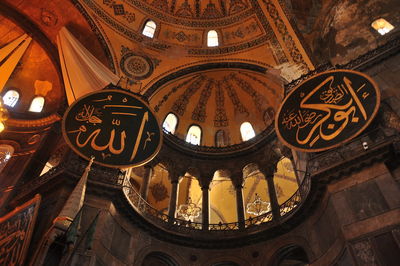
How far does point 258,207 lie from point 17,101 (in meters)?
10.3

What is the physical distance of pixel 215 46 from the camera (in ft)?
47.4

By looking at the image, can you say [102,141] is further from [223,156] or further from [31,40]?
[31,40]

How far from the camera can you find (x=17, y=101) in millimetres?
13500

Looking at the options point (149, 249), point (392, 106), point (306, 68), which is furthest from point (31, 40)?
point (392, 106)

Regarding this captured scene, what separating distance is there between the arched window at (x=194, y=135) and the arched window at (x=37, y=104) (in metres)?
6.00

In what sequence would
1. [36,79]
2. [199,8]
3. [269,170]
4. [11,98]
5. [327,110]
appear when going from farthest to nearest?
[199,8], [36,79], [11,98], [269,170], [327,110]

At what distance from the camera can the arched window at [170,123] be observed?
13.4 meters

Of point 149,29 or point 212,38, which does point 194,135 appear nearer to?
point 212,38

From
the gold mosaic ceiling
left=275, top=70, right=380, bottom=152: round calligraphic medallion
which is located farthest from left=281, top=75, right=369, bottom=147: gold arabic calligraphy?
the gold mosaic ceiling

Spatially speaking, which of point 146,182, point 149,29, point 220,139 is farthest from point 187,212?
point 149,29

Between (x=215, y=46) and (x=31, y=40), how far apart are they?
7399 mm

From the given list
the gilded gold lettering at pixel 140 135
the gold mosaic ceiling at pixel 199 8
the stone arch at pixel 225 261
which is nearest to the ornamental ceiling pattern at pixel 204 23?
the gold mosaic ceiling at pixel 199 8

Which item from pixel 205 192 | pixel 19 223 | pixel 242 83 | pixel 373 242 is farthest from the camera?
pixel 242 83

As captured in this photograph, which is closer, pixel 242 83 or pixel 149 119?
pixel 149 119
